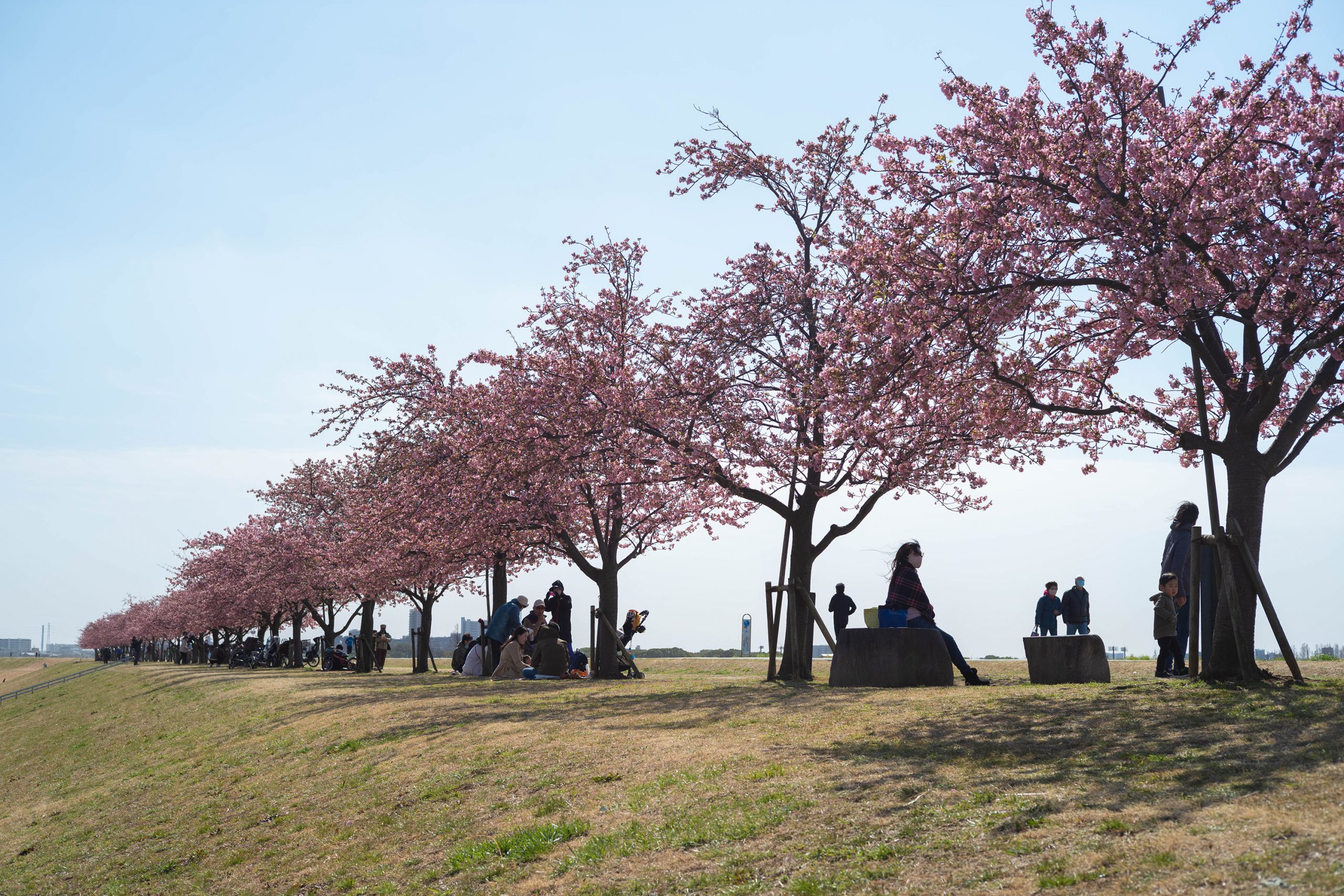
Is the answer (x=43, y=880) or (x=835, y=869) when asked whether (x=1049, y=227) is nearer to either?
(x=835, y=869)

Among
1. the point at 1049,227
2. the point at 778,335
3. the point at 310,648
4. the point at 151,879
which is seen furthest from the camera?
the point at 310,648

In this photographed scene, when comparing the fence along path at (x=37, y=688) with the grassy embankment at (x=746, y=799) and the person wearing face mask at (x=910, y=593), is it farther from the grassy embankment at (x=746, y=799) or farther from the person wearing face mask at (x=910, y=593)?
the person wearing face mask at (x=910, y=593)

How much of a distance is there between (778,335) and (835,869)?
16080mm

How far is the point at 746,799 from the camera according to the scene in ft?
27.5

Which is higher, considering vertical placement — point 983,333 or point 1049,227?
point 1049,227

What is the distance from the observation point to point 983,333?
43.9 ft

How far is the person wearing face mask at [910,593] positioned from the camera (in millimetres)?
15164

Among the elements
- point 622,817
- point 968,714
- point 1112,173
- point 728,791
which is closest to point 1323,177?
point 1112,173

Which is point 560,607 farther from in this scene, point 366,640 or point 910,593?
point 366,640

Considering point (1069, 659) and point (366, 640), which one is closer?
point (1069, 659)

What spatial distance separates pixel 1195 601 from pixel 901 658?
403cm

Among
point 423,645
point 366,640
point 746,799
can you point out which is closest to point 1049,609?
point 746,799

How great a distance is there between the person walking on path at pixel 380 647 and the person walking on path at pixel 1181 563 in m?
33.1

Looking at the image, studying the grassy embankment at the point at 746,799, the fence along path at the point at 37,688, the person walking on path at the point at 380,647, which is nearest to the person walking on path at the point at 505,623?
the grassy embankment at the point at 746,799
